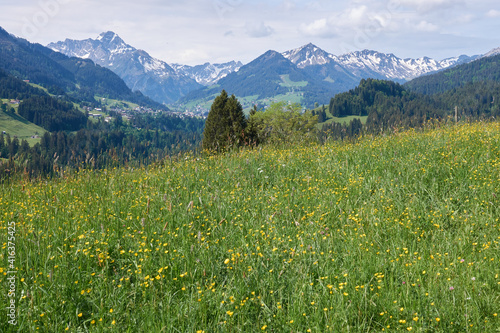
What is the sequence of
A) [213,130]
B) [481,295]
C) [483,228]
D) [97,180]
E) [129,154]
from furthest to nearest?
[213,130] → [129,154] → [97,180] → [483,228] → [481,295]

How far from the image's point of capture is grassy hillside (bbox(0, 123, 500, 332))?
3.28 m

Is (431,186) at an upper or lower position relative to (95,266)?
upper

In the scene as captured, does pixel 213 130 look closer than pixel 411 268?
No

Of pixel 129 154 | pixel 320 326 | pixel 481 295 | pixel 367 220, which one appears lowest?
pixel 320 326

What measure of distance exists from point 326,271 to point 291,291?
1.81 ft

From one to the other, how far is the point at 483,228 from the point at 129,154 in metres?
9.47

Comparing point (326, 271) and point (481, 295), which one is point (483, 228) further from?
point (326, 271)

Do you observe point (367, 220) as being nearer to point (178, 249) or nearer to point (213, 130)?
point (178, 249)

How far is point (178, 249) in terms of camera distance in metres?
4.41

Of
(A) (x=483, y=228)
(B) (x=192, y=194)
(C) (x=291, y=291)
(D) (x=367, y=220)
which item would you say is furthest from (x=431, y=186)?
(B) (x=192, y=194)

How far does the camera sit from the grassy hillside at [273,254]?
3.28m

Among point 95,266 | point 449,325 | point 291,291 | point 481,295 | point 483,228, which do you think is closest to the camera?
point 449,325

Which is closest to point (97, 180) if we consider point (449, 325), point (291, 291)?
point (291, 291)

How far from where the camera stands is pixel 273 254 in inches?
168
